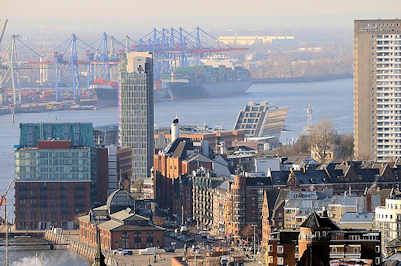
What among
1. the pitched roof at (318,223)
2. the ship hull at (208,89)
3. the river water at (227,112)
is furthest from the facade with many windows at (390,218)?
the ship hull at (208,89)

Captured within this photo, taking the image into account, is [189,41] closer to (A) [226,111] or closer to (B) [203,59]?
(B) [203,59]

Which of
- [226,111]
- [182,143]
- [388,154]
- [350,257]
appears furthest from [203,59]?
[350,257]

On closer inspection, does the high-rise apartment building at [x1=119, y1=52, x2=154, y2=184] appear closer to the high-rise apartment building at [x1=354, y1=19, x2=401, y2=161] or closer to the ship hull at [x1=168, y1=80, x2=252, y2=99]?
the high-rise apartment building at [x1=354, y1=19, x2=401, y2=161]

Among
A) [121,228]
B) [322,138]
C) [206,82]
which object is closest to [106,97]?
[206,82]

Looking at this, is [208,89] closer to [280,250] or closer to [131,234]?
[131,234]

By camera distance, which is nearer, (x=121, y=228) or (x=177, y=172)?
(x=121, y=228)
